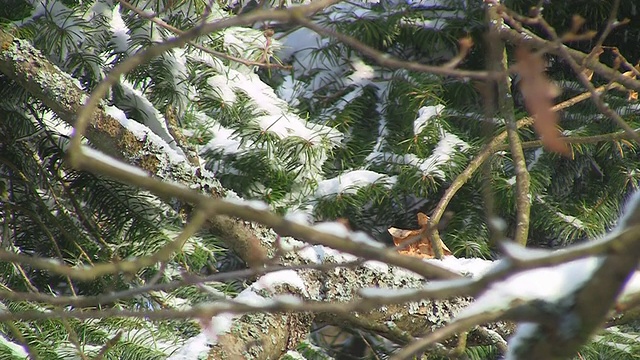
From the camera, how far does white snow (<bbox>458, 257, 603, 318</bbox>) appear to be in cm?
38

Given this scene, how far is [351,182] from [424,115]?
9.0 inches

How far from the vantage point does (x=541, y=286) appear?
0.41 metres

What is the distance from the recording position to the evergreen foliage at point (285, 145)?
1122 mm

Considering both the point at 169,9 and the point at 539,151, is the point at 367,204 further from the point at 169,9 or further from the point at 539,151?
the point at 169,9

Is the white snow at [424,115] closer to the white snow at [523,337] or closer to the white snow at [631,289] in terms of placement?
the white snow at [631,289]

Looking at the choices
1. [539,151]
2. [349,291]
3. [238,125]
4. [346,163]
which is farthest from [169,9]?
[539,151]

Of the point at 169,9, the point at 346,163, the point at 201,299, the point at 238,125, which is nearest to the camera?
the point at 201,299

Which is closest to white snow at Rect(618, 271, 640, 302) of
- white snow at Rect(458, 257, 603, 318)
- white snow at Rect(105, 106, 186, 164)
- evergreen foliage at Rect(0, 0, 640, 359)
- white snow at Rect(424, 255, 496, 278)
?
white snow at Rect(458, 257, 603, 318)

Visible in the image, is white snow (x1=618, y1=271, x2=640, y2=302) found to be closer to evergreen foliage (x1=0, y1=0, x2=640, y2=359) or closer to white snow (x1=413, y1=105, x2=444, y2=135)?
evergreen foliage (x1=0, y1=0, x2=640, y2=359)

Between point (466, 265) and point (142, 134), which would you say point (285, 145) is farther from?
point (466, 265)

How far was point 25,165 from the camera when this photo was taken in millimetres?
1156

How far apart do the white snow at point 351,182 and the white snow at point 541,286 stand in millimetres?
847

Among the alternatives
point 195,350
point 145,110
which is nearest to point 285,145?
point 145,110

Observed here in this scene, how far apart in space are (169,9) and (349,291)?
2.11 feet
